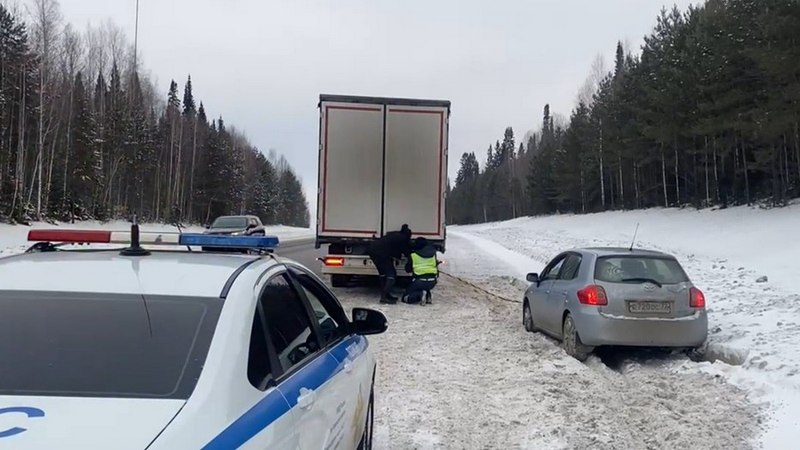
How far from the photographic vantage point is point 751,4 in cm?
3197

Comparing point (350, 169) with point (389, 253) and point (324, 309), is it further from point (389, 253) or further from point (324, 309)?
point (324, 309)

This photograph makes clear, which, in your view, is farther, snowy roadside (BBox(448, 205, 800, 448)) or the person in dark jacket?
the person in dark jacket

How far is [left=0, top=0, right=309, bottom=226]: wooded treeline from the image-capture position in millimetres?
45406

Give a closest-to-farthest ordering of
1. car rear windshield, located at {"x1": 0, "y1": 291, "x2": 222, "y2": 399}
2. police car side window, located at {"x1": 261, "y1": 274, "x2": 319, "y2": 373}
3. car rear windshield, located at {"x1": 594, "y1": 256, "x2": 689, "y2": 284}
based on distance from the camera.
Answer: car rear windshield, located at {"x1": 0, "y1": 291, "x2": 222, "y2": 399}, police car side window, located at {"x1": 261, "y1": 274, "x2": 319, "y2": 373}, car rear windshield, located at {"x1": 594, "y1": 256, "x2": 689, "y2": 284}

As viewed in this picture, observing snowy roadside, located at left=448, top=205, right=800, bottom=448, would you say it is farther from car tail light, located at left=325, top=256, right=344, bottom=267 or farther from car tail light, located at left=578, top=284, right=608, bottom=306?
car tail light, located at left=325, top=256, right=344, bottom=267

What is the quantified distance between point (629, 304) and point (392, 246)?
6.54 m

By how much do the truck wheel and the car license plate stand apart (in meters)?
8.32

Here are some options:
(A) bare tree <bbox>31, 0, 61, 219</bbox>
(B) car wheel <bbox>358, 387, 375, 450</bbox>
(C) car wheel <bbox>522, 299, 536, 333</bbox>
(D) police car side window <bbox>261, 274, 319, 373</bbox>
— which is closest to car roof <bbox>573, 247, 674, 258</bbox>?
(C) car wheel <bbox>522, 299, 536, 333</bbox>

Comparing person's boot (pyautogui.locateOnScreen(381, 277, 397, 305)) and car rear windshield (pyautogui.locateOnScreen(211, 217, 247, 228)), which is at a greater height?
car rear windshield (pyautogui.locateOnScreen(211, 217, 247, 228))

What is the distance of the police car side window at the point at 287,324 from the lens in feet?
10.00

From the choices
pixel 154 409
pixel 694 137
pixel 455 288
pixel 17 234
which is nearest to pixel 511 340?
pixel 455 288

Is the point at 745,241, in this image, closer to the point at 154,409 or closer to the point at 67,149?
the point at 154,409

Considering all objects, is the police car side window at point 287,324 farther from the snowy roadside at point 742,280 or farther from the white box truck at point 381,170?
the white box truck at point 381,170

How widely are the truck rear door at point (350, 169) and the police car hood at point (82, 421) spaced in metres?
12.5
